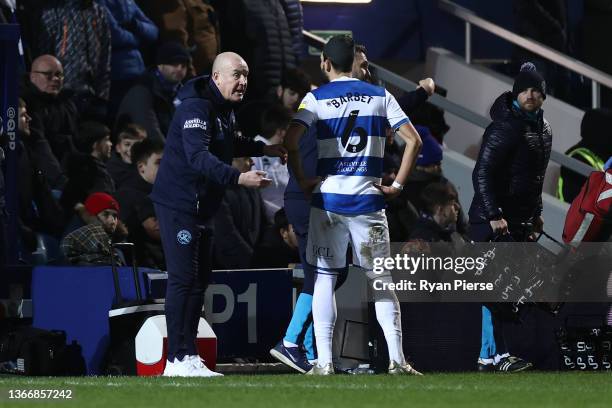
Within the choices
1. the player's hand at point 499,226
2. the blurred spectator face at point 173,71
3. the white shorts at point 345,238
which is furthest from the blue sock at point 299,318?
the blurred spectator face at point 173,71

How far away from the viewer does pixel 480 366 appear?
10953 mm

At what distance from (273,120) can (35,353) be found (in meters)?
3.72

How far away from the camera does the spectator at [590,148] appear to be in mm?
15695

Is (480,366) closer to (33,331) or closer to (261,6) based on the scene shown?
(33,331)

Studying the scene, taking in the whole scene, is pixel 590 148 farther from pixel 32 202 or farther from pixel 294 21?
pixel 32 202

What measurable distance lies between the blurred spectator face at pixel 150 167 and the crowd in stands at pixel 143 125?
0.01 meters

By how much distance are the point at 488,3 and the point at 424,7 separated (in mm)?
1152

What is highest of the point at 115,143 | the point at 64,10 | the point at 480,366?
the point at 64,10

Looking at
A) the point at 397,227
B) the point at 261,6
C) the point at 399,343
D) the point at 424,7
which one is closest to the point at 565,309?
the point at 399,343

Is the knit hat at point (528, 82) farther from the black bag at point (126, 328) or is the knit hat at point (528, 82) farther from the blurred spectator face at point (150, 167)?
the blurred spectator face at point (150, 167)

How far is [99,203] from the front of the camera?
12242 millimetres

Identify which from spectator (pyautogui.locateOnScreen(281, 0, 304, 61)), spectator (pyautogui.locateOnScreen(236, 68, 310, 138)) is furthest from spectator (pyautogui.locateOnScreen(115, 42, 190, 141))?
spectator (pyautogui.locateOnScreen(281, 0, 304, 61))

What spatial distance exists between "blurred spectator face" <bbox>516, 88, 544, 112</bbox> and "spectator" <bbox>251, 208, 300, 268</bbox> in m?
2.65

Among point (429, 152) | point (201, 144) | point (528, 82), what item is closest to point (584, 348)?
point (528, 82)
